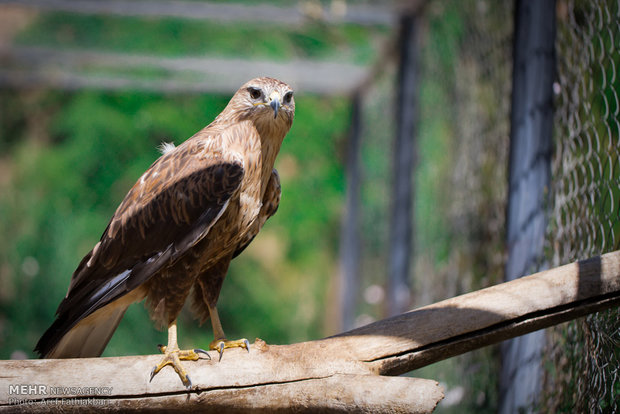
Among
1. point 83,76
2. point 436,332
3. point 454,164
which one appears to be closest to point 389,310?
point 454,164

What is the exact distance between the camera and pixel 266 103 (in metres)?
2.27

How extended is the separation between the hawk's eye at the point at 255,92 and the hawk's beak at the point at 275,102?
0.21 ft

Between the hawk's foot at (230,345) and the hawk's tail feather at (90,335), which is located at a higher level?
the hawk's foot at (230,345)

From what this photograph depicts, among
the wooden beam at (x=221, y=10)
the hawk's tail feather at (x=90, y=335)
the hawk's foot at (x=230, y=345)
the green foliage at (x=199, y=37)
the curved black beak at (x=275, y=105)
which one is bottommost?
the hawk's tail feather at (x=90, y=335)

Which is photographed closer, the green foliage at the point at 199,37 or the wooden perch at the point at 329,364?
the wooden perch at the point at 329,364

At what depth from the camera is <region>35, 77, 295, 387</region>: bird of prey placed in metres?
2.13

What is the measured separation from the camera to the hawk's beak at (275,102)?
223 cm

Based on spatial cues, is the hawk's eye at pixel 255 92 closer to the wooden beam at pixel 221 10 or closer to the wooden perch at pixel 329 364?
the wooden perch at pixel 329 364

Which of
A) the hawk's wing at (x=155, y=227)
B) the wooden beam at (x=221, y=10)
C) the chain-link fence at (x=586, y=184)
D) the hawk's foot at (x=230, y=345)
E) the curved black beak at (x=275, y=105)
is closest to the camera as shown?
the chain-link fence at (x=586, y=184)

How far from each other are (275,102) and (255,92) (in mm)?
128

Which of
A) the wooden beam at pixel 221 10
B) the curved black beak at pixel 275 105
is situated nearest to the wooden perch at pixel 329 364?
the curved black beak at pixel 275 105

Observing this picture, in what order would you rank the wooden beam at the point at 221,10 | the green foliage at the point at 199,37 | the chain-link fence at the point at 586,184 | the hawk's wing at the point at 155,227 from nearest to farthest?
the chain-link fence at the point at 586,184
the hawk's wing at the point at 155,227
the wooden beam at the point at 221,10
the green foliage at the point at 199,37

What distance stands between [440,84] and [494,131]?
1.07 m

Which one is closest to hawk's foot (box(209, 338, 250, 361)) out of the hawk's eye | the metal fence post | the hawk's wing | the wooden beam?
the hawk's wing
